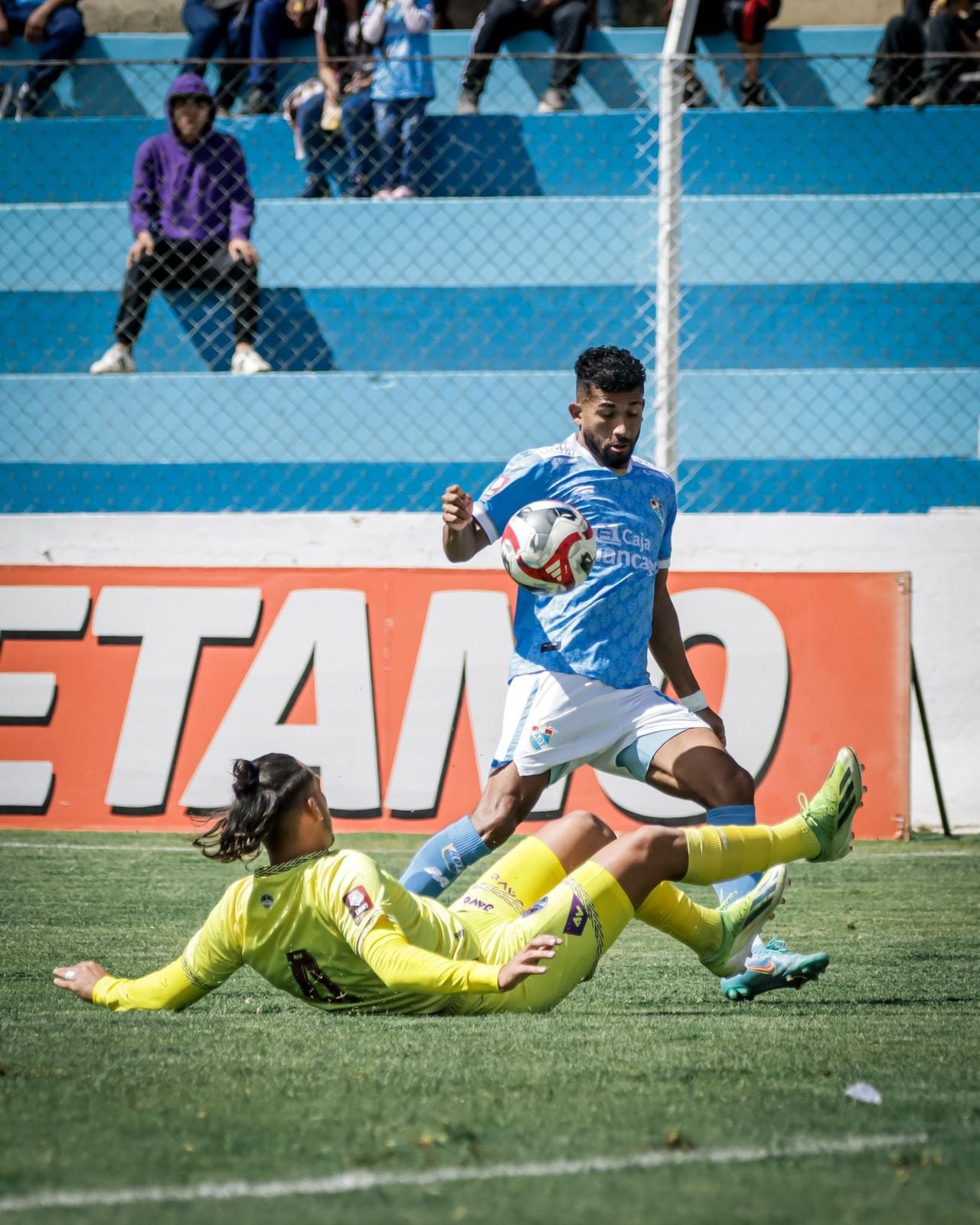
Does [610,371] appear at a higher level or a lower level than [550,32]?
lower

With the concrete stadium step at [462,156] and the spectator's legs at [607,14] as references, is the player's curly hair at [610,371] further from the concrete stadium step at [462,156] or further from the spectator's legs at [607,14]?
the spectator's legs at [607,14]

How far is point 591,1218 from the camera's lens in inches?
101

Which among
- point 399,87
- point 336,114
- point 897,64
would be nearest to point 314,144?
point 336,114

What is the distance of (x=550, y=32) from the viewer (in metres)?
13.2

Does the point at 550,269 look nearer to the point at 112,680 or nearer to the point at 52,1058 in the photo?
the point at 112,680

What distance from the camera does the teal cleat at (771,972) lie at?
15.9 feet

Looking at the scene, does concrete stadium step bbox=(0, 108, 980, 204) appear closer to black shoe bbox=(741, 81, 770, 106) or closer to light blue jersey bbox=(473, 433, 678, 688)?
black shoe bbox=(741, 81, 770, 106)

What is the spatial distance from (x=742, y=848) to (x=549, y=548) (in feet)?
4.24

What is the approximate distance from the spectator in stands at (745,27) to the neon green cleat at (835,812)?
881cm

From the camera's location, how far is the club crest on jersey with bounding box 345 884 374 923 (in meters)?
3.94

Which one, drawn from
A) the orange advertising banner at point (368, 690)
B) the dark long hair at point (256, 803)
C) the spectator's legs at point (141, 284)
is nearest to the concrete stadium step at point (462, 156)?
the spectator's legs at point (141, 284)

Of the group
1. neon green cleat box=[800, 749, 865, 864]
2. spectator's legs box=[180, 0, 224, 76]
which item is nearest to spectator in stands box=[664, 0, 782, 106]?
spectator's legs box=[180, 0, 224, 76]

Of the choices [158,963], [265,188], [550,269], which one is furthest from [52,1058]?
[265,188]

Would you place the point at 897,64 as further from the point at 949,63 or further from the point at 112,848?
the point at 112,848
